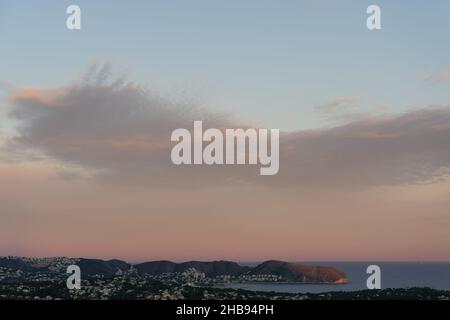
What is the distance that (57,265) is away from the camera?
133750 millimetres

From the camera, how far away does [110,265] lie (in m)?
Result: 148

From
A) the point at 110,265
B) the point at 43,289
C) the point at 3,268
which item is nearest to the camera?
the point at 43,289

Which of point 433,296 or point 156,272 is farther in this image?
point 156,272

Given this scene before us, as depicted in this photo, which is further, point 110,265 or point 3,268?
point 110,265
